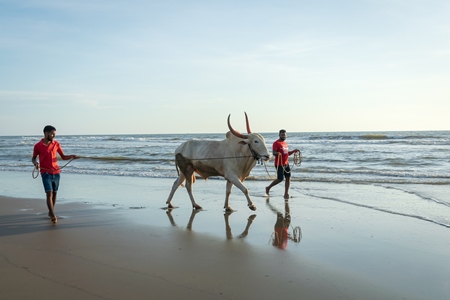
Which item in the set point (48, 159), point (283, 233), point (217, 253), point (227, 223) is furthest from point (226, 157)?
point (217, 253)

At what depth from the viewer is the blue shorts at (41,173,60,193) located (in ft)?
23.5

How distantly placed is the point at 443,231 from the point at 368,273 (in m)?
2.54

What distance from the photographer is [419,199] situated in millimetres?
9797

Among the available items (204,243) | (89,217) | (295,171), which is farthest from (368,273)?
(295,171)

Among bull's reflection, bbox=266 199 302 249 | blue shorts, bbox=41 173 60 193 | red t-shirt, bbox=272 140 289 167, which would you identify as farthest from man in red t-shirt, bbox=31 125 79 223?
red t-shirt, bbox=272 140 289 167

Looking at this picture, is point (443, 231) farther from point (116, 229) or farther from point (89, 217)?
point (89, 217)

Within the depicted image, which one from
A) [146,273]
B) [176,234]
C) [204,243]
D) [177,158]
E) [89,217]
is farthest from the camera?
[177,158]

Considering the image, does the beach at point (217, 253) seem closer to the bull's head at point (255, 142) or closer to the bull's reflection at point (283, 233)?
the bull's reflection at point (283, 233)

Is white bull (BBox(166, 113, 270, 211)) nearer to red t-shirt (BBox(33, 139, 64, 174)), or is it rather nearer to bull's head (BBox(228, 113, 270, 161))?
bull's head (BBox(228, 113, 270, 161))

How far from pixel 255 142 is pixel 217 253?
2993mm

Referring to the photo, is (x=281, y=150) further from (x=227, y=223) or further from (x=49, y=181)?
(x=49, y=181)

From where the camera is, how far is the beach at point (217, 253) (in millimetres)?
4211

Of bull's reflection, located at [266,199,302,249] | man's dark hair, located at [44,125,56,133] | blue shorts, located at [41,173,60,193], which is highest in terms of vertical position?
man's dark hair, located at [44,125,56,133]

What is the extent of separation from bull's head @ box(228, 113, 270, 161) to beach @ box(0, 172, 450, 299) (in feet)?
3.35
